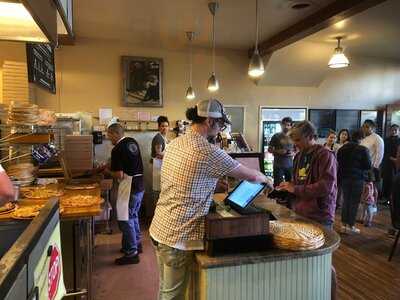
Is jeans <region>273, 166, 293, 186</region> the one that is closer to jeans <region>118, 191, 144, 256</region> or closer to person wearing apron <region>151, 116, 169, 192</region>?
person wearing apron <region>151, 116, 169, 192</region>

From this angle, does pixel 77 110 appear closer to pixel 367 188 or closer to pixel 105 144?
pixel 105 144

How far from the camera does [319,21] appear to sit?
4039 millimetres

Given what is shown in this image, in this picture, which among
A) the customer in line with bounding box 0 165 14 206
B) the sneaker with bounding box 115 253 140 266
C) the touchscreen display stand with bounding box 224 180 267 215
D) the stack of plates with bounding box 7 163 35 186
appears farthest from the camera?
the sneaker with bounding box 115 253 140 266

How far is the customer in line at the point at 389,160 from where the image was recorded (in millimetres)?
6363

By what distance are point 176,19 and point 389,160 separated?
4.99 m

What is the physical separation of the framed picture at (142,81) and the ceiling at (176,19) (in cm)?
32

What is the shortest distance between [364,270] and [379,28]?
10.6ft

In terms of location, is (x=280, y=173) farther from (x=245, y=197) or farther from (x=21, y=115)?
(x=21, y=115)

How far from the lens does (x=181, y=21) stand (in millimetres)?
4445

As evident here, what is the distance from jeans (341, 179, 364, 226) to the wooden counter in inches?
115

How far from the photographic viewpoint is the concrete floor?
301 cm

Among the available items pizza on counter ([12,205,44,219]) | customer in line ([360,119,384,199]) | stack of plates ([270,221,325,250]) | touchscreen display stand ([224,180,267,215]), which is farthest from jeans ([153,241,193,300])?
customer in line ([360,119,384,199])

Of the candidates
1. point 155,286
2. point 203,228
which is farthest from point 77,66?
point 203,228

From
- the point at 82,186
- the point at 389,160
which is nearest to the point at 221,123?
the point at 82,186
